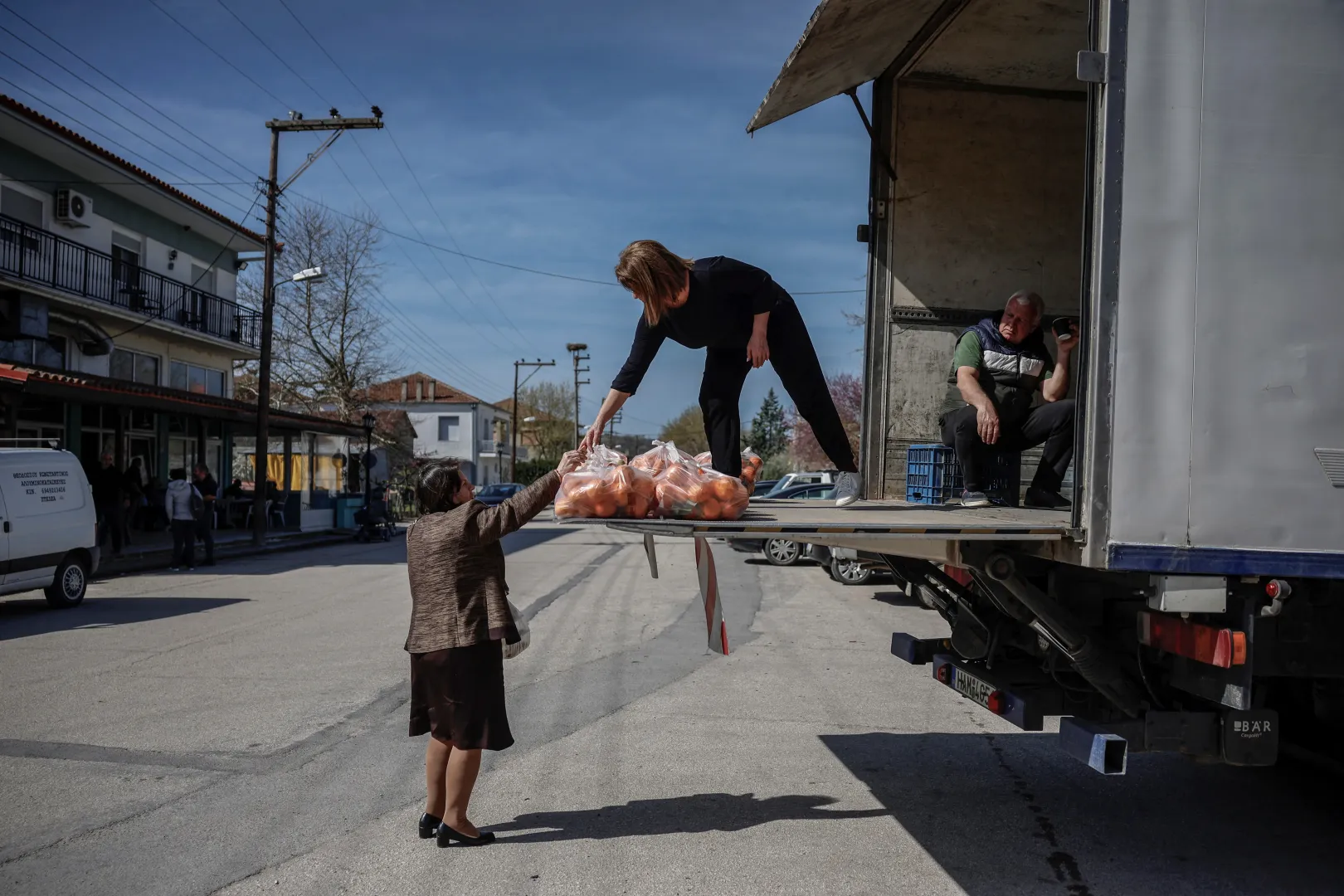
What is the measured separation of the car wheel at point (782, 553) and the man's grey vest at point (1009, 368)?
11817 millimetres

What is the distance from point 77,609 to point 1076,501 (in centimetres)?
1237

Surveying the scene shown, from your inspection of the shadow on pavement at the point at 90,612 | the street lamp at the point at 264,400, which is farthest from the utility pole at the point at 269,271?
the shadow on pavement at the point at 90,612

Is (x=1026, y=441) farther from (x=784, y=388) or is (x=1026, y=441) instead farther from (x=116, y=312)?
(x=116, y=312)

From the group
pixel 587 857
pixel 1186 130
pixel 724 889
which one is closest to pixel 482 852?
pixel 587 857

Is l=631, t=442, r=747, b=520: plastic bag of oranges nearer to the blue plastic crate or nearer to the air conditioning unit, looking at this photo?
the blue plastic crate

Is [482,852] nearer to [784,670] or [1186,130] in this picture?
[1186,130]

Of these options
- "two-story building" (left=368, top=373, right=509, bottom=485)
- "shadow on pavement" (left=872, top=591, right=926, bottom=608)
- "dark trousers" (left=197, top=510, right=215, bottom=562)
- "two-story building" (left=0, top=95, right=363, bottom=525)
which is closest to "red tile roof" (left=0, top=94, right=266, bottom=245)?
"two-story building" (left=0, top=95, right=363, bottom=525)

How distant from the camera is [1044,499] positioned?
502cm

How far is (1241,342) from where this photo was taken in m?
3.38

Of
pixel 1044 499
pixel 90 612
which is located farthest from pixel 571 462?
pixel 90 612

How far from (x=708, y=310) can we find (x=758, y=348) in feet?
1.03

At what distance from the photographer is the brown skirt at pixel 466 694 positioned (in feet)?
14.5

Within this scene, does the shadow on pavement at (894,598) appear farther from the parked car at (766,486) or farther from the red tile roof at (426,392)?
the red tile roof at (426,392)

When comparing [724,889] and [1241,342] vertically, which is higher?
[1241,342]
